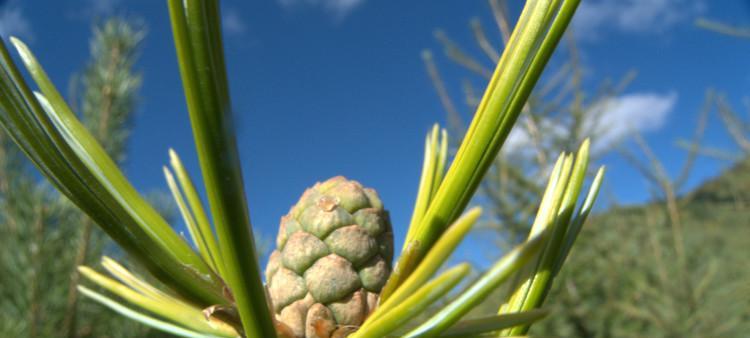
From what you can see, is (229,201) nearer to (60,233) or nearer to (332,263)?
(332,263)

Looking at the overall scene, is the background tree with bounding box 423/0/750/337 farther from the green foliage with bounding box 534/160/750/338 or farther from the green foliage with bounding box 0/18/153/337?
the green foliage with bounding box 0/18/153/337

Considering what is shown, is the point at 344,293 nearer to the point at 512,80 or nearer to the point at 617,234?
the point at 512,80

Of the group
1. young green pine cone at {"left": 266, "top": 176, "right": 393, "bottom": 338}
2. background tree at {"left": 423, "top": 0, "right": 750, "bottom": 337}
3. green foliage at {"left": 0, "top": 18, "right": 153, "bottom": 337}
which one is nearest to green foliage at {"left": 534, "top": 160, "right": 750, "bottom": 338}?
background tree at {"left": 423, "top": 0, "right": 750, "bottom": 337}

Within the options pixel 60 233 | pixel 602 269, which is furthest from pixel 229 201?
pixel 602 269

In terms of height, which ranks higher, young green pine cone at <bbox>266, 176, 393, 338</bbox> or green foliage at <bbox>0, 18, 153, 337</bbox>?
green foliage at <bbox>0, 18, 153, 337</bbox>

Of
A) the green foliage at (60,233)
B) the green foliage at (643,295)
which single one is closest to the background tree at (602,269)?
the green foliage at (643,295)

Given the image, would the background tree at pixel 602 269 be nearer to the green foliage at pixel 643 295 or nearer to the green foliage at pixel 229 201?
the green foliage at pixel 643 295

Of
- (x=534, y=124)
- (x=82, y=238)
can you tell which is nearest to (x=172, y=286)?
(x=82, y=238)
